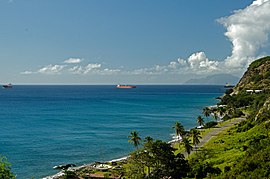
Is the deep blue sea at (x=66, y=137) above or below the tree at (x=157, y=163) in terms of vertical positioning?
below

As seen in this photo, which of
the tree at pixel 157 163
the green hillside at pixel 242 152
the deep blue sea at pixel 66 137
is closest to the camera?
the green hillside at pixel 242 152

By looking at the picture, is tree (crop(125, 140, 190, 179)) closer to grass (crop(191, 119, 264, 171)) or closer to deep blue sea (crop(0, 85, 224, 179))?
grass (crop(191, 119, 264, 171))

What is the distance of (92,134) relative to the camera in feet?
417

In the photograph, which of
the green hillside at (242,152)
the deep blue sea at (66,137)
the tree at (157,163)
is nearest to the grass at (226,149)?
the green hillside at (242,152)

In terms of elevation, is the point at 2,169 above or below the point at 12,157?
above

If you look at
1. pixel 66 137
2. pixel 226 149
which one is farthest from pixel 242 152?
pixel 66 137

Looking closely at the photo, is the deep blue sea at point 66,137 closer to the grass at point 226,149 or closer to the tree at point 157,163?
the grass at point 226,149

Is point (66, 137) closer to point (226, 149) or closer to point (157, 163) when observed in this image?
point (226, 149)

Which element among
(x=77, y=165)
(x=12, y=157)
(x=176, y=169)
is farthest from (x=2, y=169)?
(x=12, y=157)

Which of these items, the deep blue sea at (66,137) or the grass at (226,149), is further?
the deep blue sea at (66,137)

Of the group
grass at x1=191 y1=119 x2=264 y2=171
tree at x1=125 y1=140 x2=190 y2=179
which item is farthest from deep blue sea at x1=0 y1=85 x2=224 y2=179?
tree at x1=125 y1=140 x2=190 y2=179

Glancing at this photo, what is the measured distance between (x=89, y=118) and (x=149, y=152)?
121 metres

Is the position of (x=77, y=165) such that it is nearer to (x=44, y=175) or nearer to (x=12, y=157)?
(x=44, y=175)

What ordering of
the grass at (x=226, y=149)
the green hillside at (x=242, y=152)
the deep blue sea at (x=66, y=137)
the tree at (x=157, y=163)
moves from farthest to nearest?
the deep blue sea at (x=66, y=137), the grass at (x=226, y=149), the tree at (x=157, y=163), the green hillside at (x=242, y=152)
